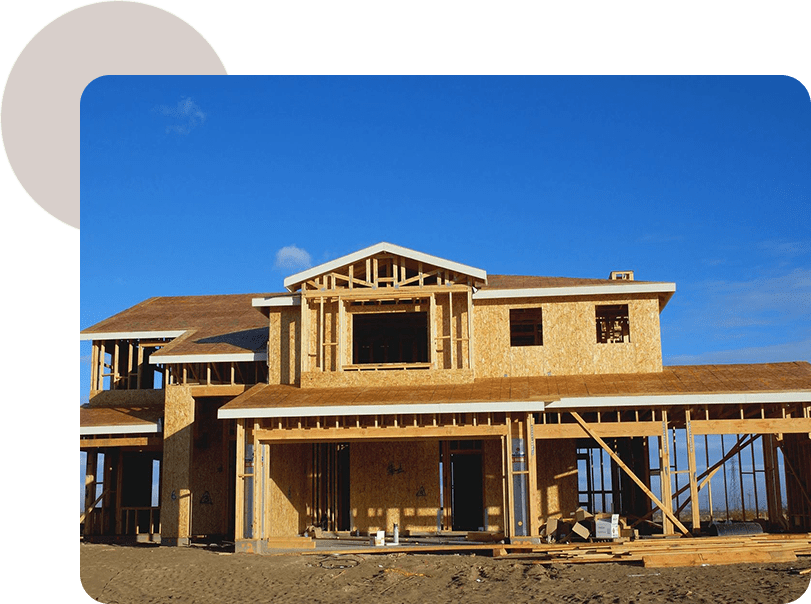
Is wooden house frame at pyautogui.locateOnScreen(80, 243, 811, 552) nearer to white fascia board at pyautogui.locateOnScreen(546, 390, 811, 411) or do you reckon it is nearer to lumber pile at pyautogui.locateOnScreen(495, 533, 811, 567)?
white fascia board at pyautogui.locateOnScreen(546, 390, 811, 411)

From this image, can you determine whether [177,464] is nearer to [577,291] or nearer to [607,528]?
[607,528]

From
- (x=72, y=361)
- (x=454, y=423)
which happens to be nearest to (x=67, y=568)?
(x=72, y=361)

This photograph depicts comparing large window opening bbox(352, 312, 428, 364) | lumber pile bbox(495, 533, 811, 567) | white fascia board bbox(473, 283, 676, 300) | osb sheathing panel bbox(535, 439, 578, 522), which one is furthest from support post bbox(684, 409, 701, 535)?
large window opening bbox(352, 312, 428, 364)

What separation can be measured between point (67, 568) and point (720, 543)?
13.4 m

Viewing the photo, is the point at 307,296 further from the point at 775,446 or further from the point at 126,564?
the point at 775,446

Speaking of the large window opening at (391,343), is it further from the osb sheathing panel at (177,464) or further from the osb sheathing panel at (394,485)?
the osb sheathing panel at (177,464)

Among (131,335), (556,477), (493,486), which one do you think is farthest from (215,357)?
(556,477)

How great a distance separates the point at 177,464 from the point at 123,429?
2134 mm

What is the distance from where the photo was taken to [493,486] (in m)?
24.8

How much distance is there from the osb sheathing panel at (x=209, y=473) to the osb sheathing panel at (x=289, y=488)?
→ 2.27 meters

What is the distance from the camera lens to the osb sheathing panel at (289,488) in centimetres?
2425

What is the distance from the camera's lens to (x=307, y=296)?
25078mm

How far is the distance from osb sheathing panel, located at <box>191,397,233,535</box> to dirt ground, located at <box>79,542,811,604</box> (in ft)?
16.4

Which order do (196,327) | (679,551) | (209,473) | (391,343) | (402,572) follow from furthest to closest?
1. (196,327)
2. (391,343)
3. (209,473)
4. (679,551)
5. (402,572)
